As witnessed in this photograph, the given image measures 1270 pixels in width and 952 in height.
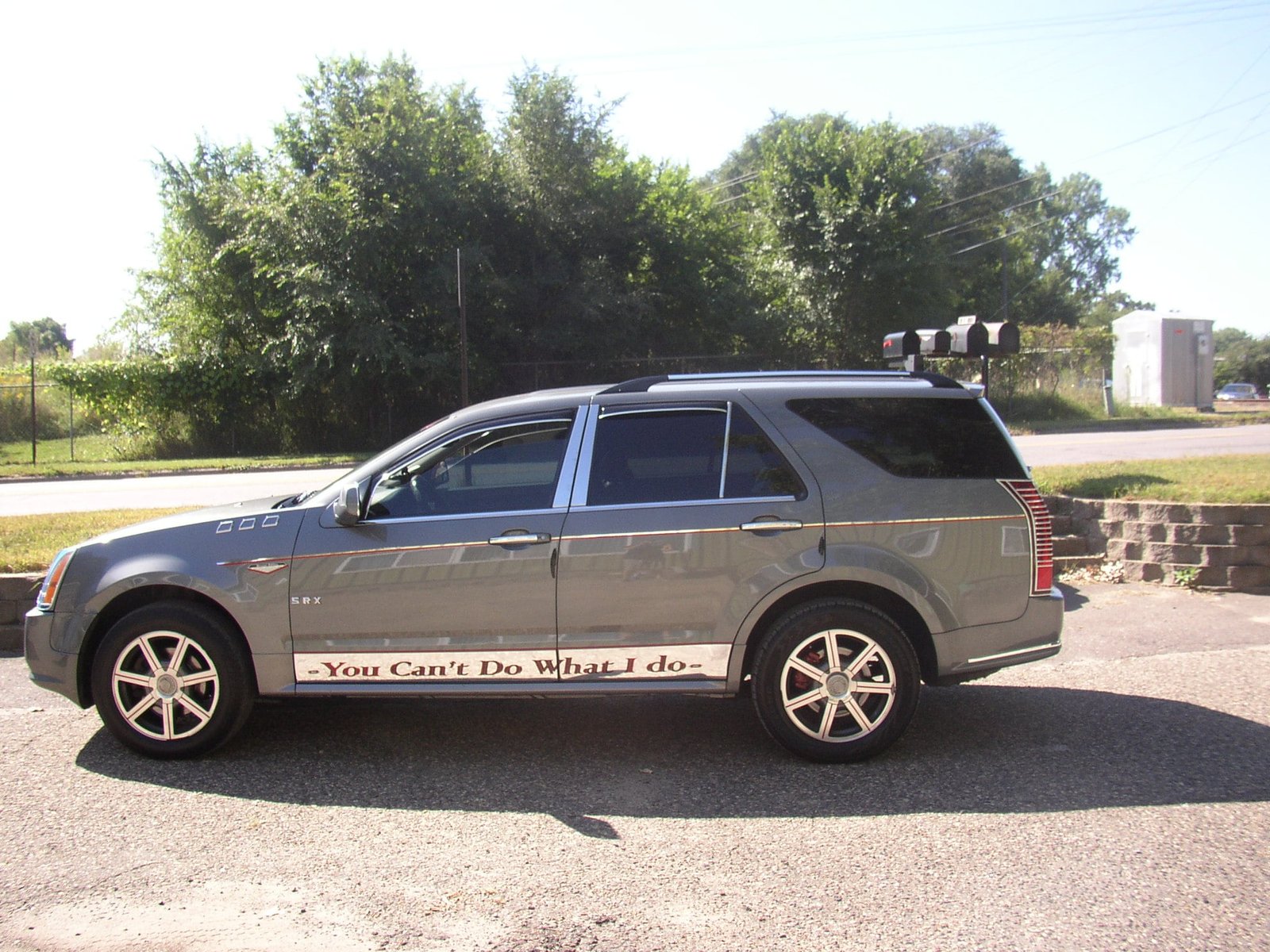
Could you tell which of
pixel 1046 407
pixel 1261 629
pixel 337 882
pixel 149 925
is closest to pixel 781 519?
pixel 337 882

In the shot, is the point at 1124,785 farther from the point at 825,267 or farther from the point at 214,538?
the point at 825,267

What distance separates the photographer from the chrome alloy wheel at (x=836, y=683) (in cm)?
486

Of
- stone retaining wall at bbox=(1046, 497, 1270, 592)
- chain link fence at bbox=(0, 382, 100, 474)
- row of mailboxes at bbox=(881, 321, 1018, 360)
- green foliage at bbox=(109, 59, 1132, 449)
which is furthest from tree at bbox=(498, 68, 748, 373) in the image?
stone retaining wall at bbox=(1046, 497, 1270, 592)

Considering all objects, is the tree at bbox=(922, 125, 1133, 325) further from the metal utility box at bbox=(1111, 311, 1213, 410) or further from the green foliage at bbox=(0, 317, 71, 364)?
the green foliage at bbox=(0, 317, 71, 364)

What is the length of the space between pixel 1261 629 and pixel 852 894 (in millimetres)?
5120

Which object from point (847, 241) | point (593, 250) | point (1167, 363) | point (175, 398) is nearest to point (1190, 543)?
point (593, 250)

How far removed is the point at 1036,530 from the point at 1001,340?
4922 millimetres

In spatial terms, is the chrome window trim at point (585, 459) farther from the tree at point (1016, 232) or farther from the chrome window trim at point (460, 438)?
the tree at point (1016, 232)

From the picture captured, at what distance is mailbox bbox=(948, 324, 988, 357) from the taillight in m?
4.52

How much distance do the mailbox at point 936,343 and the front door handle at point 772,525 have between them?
4.52m

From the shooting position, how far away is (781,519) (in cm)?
490

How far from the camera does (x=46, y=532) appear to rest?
32.1 feet

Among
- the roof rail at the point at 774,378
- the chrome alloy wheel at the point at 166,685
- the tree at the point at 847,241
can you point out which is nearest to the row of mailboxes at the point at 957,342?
the roof rail at the point at 774,378

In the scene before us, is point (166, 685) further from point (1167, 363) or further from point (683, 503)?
point (1167, 363)
